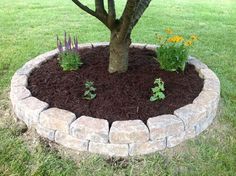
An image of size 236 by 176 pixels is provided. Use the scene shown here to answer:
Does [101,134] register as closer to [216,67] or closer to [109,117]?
[109,117]

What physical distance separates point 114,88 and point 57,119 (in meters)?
0.59

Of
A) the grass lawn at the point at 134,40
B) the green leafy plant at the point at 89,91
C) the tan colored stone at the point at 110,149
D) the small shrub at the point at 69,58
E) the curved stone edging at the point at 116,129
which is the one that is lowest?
the grass lawn at the point at 134,40

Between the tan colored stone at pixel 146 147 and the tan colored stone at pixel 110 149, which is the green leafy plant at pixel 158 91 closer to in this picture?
the tan colored stone at pixel 146 147

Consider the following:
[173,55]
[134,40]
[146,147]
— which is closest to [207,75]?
[173,55]

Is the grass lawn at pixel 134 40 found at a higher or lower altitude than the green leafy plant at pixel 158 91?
lower

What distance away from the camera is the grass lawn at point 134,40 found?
7.10ft

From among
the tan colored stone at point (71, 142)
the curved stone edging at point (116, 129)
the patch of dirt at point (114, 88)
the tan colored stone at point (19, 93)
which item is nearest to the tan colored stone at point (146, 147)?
the curved stone edging at point (116, 129)

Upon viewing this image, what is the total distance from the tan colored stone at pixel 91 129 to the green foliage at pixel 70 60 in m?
0.81

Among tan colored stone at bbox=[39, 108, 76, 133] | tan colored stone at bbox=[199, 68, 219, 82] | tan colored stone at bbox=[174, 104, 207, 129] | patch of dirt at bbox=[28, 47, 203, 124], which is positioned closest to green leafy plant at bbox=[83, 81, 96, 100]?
patch of dirt at bbox=[28, 47, 203, 124]

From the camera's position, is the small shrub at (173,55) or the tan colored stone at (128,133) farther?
the small shrub at (173,55)

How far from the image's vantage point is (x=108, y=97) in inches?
100

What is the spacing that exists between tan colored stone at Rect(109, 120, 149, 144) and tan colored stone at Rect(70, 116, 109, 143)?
51mm

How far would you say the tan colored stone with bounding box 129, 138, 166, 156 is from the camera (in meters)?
2.22

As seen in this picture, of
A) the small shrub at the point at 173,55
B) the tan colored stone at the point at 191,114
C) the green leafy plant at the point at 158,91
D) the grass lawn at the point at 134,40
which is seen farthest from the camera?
the small shrub at the point at 173,55
